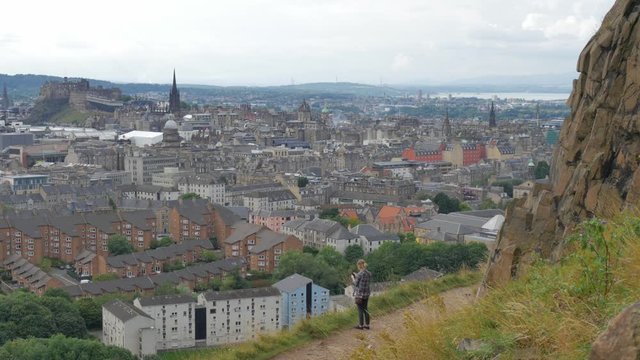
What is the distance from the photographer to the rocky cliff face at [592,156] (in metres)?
6.57

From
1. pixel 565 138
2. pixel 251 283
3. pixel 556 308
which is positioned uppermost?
pixel 565 138

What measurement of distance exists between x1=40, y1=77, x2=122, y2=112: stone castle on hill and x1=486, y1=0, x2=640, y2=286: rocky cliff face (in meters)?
94.8

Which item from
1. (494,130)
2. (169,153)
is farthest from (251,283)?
(494,130)

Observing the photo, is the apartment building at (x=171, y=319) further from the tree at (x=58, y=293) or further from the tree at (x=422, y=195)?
the tree at (x=422, y=195)

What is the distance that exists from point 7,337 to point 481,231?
18.2 meters

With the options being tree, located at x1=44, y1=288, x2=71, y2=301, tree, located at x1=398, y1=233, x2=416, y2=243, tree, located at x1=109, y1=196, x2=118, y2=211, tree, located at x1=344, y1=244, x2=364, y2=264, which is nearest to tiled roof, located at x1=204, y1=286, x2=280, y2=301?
tree, located at x1=44, y1=288, x2=71, y2=301

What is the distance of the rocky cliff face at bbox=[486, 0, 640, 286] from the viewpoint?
6.57 meters

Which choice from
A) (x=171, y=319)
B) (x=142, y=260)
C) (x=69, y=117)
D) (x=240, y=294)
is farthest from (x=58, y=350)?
(x=69, y=117)

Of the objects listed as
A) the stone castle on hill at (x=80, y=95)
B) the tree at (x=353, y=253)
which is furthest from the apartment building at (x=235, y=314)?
the stone castle on hill at (x=80, y=95)

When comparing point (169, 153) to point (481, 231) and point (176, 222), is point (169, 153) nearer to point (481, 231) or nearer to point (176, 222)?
point (176, 222)

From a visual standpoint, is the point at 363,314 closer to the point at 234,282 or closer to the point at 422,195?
the point at 234,282

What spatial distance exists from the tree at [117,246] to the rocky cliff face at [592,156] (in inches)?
1081

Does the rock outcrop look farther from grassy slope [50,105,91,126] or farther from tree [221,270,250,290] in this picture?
grassy slope [50,105,91,126]

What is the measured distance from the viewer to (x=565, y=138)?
754 cm
